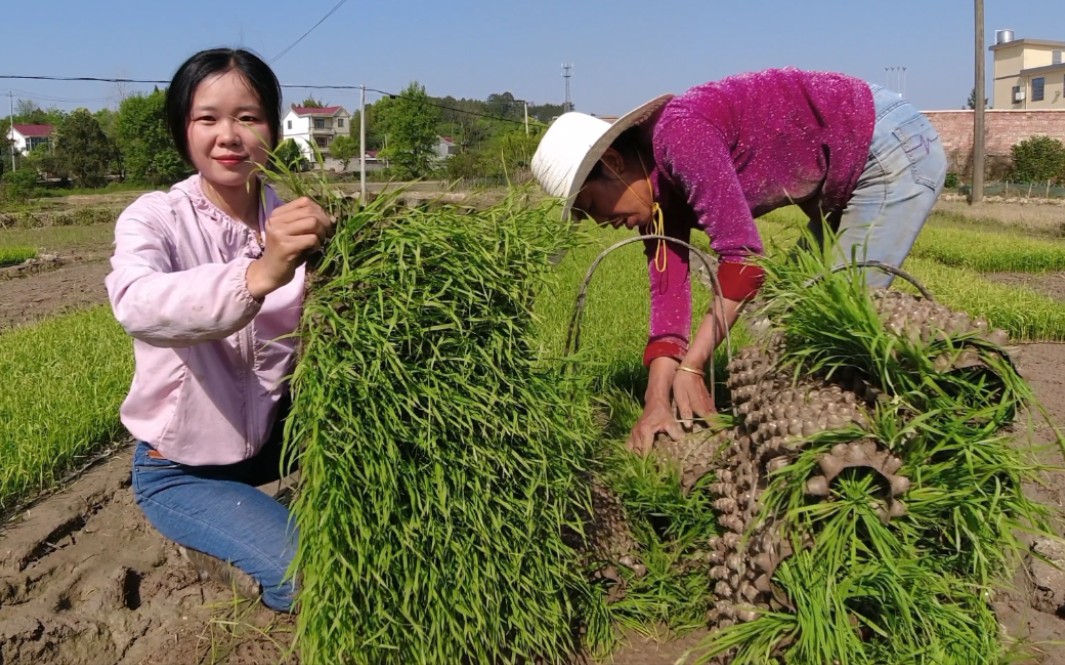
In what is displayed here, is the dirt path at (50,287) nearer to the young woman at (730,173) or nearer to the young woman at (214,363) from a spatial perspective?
the young woman at (214,363)

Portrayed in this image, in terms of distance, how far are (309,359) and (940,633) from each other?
1.43 meters

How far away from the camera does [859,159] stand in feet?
9.36

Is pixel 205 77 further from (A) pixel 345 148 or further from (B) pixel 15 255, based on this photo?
(A) pixel 345 148

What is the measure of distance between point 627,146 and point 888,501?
1.55 m

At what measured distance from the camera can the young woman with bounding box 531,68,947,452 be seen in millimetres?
2553

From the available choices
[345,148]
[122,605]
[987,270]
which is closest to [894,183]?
[122,605]

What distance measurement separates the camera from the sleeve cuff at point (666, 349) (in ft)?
9.32

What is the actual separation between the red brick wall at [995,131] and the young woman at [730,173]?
31794 millimetres

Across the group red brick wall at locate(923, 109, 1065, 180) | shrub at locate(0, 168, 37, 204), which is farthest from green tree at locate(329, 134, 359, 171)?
red brick wall at locate(923, 109, 1065, 180)

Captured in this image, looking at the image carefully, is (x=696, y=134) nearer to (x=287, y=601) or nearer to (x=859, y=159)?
(x=859, y=159)

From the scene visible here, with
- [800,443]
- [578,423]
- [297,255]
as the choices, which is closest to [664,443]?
[578,423]

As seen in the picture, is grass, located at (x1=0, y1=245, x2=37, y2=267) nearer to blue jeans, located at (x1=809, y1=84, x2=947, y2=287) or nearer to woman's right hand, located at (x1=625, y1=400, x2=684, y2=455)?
woman's right hand, located at (x1=625, y1=400, x2=684, y2=455)

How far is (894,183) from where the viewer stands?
289 centimetres

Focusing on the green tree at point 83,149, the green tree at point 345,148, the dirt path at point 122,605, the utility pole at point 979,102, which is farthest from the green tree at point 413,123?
the dirt path at point 122,605
